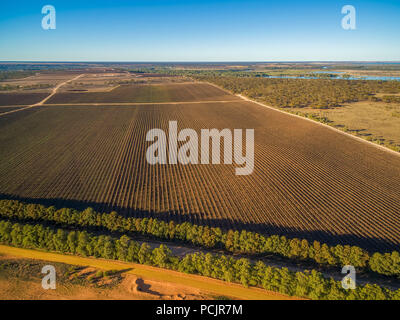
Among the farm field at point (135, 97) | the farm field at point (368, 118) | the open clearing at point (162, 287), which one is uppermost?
the farm field at point (135, 97)

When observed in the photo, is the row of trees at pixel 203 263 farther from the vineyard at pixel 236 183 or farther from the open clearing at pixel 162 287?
the vineyard at pixel 236 183

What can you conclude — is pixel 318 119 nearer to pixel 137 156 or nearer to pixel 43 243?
pixel 137 156

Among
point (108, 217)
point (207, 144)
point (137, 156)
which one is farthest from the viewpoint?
point (207, 144)

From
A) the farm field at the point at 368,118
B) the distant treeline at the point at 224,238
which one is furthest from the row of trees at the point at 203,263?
the farm field at the point at 368,118

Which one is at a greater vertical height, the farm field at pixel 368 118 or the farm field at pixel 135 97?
the farm field at pixel 135 97
